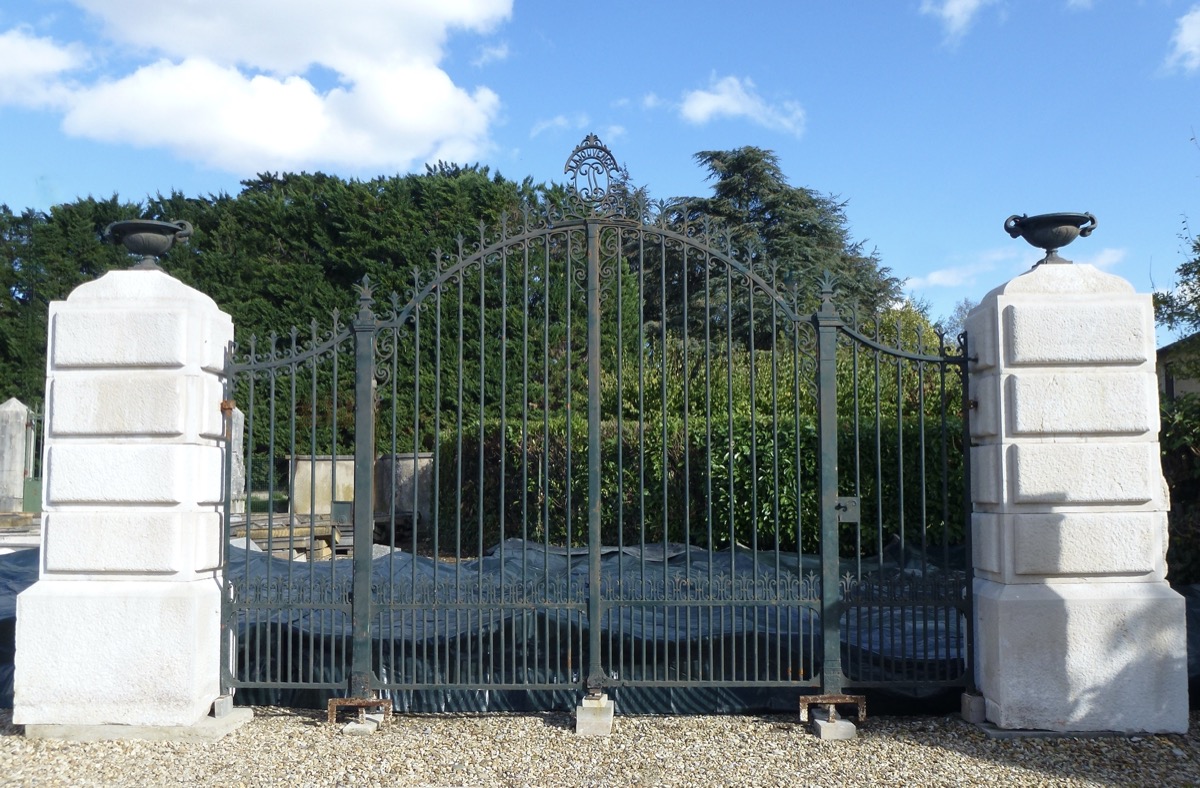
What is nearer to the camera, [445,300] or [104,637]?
[104,637]

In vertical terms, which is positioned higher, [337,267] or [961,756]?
[337,267]

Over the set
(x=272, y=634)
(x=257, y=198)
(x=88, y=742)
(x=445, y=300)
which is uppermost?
(x=257, y=198)

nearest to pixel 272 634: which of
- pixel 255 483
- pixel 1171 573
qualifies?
pixel 1171 573

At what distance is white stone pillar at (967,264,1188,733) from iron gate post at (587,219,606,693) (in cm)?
219

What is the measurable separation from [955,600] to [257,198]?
16.2 metres

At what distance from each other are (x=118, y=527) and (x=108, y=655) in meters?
0.70

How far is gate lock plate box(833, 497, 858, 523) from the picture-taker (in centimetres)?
537

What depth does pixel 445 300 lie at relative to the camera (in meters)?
12.7

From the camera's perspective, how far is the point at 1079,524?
5125 millimetres

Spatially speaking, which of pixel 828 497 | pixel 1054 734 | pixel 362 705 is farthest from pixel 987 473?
pixel 362 705

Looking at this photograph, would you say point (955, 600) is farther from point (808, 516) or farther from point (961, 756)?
point (808, 516)

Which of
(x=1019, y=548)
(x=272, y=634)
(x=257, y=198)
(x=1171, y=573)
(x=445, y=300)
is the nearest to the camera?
(x=1019, y=548)

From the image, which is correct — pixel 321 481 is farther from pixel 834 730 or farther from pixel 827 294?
pixel 834 730

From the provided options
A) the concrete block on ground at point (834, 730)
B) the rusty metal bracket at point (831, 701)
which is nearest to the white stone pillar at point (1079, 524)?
the rusty metal bracket at point (831, 701)
